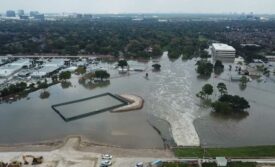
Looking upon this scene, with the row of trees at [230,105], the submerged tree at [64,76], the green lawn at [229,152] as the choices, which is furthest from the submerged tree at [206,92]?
the submerged tree at [64,76]

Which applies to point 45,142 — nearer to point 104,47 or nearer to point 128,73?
point 128,73

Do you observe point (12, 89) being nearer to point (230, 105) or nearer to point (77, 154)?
point (77, 154)

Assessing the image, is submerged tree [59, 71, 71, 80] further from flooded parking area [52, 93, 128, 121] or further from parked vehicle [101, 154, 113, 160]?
parked vehicle [101, 154, 113, 160]

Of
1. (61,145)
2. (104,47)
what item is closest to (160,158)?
(61,145)

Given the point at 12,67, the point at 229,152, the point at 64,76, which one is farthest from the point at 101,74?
the point at 229,152

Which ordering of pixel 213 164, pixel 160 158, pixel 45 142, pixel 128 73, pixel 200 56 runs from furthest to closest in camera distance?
1. pixel 200 56
2. pixel 128 73
3. pixel 45 142
4. pixel 160 158
5. pixel 213 164

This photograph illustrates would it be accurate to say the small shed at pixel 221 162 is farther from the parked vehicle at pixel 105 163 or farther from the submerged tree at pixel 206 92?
the submerged tree at pixel 206 92
